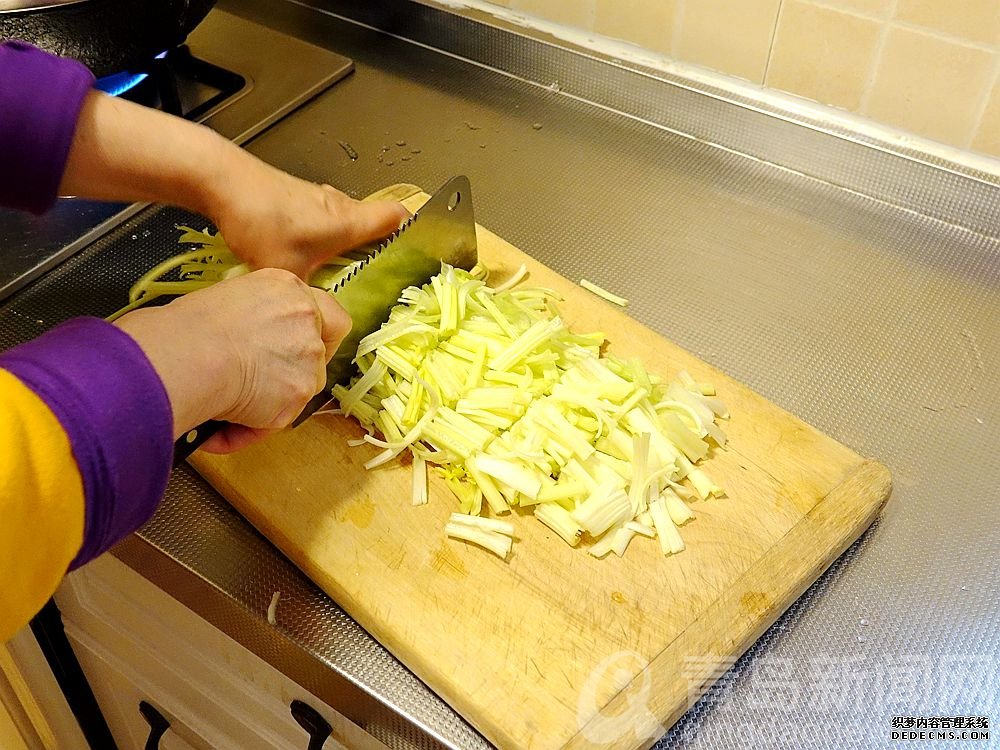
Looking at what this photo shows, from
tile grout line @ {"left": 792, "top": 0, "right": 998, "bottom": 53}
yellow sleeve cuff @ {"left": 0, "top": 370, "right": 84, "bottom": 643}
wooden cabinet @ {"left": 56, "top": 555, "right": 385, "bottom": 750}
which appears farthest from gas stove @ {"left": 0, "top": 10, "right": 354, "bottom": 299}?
tile grout line @ {"left": 792, "top": 0, "right": 998, "bottom": 53}

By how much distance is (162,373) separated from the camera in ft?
1.92

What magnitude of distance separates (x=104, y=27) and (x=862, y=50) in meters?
0.85

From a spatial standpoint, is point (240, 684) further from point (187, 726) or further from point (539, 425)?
point (539, 425)

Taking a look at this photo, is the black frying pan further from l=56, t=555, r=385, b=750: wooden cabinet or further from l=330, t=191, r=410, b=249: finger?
l=56, t=555, r=385, b=750: wooden cabinet

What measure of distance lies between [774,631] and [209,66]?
110 cm

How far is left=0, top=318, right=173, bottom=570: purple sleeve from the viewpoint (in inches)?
20.5

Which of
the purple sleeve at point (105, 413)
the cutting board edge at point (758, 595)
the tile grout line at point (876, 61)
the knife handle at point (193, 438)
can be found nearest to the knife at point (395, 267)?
the knife handle at point (193, 438)

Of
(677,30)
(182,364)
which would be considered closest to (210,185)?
(182,364)

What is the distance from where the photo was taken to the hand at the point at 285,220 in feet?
2.76

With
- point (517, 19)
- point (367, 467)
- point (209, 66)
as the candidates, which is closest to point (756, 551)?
point (367, 467)

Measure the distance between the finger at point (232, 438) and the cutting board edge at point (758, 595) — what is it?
0.34 metres

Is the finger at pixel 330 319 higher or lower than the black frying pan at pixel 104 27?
lower

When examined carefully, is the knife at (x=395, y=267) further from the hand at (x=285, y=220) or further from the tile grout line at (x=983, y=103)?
the tile grout line at (x=983, y=103)

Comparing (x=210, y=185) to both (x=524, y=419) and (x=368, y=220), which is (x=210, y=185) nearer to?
(x=368, y=220)
